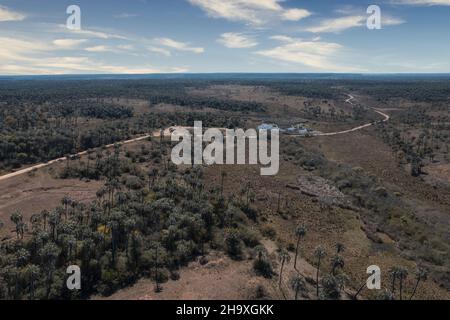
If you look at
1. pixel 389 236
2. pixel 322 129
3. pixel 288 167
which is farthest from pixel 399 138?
pixel 389 236

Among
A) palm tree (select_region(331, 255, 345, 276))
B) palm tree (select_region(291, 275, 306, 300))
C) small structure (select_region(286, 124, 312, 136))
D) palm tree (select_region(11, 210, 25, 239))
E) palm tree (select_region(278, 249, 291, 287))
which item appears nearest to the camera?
palm tree (select_region(291, 275, 306, 300))

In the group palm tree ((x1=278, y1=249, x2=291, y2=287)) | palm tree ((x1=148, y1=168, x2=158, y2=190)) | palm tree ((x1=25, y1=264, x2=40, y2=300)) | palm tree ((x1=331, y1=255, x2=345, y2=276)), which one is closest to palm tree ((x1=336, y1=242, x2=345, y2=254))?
palm tree ((x1=331, y1=255, x2=345, y2=276))

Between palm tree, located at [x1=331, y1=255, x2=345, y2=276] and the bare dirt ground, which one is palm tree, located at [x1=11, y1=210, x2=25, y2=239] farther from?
palm tree, located at [x1=331, y1=255, x2=345, y2=276]

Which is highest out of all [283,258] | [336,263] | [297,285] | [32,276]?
[32,276]

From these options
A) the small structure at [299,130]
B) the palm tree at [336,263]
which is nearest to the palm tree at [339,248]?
the palm tree at [336,263]

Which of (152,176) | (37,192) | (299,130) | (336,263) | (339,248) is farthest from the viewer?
(299,130)

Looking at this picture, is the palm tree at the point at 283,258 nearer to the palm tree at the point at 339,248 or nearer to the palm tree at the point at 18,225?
the palm tree at the point at 339,248

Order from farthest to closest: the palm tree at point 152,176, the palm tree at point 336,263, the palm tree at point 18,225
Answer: the palm tree at point 152,176, the palm tree at point 18,225, the palm tree at point 336,263

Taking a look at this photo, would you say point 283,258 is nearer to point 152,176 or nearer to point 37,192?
point 152,176

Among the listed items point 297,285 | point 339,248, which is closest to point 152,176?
point 339,248

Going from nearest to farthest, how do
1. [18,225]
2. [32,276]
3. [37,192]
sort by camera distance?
[32,276] < [18,225] < [37,192]

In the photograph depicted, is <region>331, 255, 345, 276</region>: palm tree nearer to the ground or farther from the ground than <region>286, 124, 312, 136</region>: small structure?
nearer to the ground
